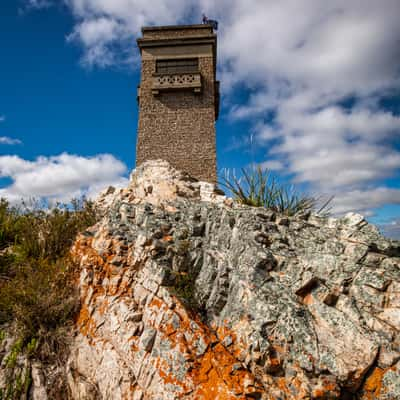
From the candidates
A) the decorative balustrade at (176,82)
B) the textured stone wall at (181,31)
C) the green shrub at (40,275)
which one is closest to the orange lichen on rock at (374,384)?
the green shrub at (40,275)

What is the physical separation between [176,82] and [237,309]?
13.3 m

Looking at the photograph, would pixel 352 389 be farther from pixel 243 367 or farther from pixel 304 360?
pixel 243 367

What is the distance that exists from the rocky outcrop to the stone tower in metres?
10.1

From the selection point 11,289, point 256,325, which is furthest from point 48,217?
point 256,325

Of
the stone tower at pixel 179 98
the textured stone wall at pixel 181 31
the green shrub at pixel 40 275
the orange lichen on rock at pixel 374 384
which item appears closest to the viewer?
the orange lichen on rock at pixel 374 384

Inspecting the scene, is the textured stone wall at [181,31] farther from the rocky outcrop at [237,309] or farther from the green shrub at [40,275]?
the rocky outcrop at [237,309]

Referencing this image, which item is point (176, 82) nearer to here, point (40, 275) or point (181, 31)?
point (181, 31)

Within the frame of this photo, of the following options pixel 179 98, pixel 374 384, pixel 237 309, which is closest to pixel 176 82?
pixel 179 98

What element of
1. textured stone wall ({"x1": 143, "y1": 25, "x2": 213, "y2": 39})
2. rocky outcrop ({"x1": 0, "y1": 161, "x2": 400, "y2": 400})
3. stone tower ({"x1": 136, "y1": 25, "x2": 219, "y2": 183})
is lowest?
rocky outcrop ({"x1": 0, "y1": 161, "x2": 400, "y2": 400})

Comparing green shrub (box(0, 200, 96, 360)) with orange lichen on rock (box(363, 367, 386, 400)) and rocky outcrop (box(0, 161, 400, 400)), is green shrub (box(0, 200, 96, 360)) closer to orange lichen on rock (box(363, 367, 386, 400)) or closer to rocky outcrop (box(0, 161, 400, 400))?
rocky outcrop (box(0, 161, 400, 400))

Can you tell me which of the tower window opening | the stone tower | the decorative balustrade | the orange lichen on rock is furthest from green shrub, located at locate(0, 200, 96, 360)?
the tower window opening

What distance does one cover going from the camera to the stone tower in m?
13.9

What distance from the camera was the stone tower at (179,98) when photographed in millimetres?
13930

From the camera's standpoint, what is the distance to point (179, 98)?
1434cm
